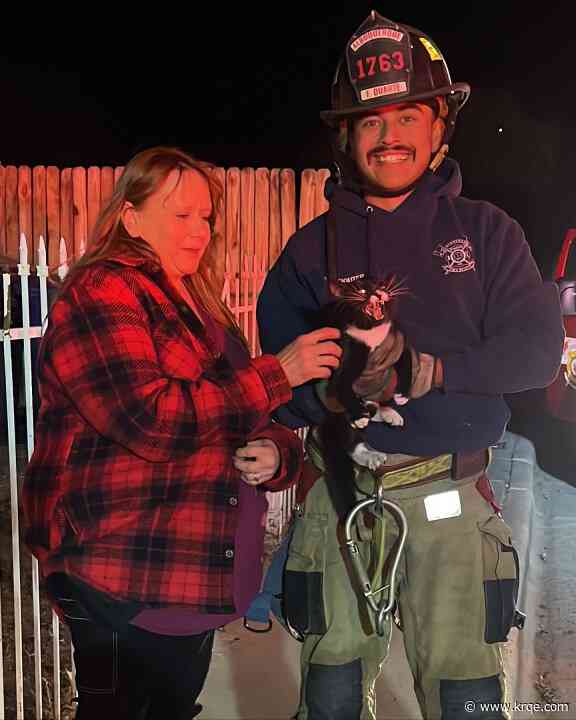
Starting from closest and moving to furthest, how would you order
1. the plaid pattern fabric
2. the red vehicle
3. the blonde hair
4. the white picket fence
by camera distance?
the plaid pattern fabric
the blonde hair
the red vehicle
the white picket fence

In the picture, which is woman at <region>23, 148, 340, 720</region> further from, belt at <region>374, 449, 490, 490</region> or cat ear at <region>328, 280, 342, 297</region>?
belt at <region>374, 449, 490, 490</region>

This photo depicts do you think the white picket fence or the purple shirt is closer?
the purple shirt

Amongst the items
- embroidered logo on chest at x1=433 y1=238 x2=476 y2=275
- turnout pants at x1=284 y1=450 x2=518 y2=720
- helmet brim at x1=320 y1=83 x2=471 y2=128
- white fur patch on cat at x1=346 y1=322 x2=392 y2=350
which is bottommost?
turnout pants at x1=284 y1=450 x2=518 y2=720

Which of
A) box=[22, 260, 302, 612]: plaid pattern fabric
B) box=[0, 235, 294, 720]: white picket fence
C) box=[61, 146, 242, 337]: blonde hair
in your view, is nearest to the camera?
box=[22, 260, 302, 612]: plaid pattern fabric

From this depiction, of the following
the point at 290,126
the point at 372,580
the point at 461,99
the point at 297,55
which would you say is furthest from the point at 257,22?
the point at 372,580

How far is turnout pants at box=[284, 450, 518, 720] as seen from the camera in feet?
5.29

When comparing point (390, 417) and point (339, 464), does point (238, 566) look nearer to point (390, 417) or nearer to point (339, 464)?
point (339, 464)

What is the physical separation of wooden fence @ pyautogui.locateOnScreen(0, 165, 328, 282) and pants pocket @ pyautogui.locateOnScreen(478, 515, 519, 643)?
32.3 inches

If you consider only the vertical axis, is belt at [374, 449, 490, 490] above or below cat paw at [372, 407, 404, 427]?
below

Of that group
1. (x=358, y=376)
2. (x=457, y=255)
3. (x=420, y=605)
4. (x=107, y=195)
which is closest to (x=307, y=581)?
(x=420, y=605)

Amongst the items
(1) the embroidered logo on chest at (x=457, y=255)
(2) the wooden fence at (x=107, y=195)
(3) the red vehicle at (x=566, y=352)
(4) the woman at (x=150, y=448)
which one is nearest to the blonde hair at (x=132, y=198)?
(4) the woman at (x=150, y=448)

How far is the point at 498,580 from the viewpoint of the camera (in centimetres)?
162

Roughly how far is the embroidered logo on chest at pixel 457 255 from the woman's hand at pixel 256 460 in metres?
0.52

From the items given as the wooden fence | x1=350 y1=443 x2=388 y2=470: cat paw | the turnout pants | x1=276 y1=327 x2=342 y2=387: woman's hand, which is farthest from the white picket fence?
the turnout pants
